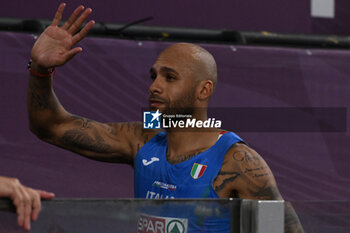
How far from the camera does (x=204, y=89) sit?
3.51 metres

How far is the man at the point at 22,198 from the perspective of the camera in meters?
1.78

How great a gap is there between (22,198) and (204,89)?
184 centimetres

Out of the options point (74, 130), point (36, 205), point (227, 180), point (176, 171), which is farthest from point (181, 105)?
point (36, 205)

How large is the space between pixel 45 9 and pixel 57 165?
139cm

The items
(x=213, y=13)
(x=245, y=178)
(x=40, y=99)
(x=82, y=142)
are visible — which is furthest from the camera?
(x=213, y=13)

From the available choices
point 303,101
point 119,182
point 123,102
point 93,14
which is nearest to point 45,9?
point 93,14

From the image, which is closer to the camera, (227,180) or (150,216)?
(150,216)

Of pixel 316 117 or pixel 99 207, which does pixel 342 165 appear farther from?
pixel 99 207

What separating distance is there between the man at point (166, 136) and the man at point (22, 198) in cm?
141

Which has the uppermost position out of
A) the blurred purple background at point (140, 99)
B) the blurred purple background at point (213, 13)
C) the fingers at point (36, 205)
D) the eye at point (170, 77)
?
the fingers at point (36, 205)

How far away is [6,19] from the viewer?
4898mm

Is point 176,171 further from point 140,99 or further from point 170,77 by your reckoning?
point 140,99

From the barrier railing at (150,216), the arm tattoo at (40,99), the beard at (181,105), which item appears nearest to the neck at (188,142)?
the beard at (181,105)

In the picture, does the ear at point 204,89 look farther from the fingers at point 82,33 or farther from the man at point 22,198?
the man at point 22,198
